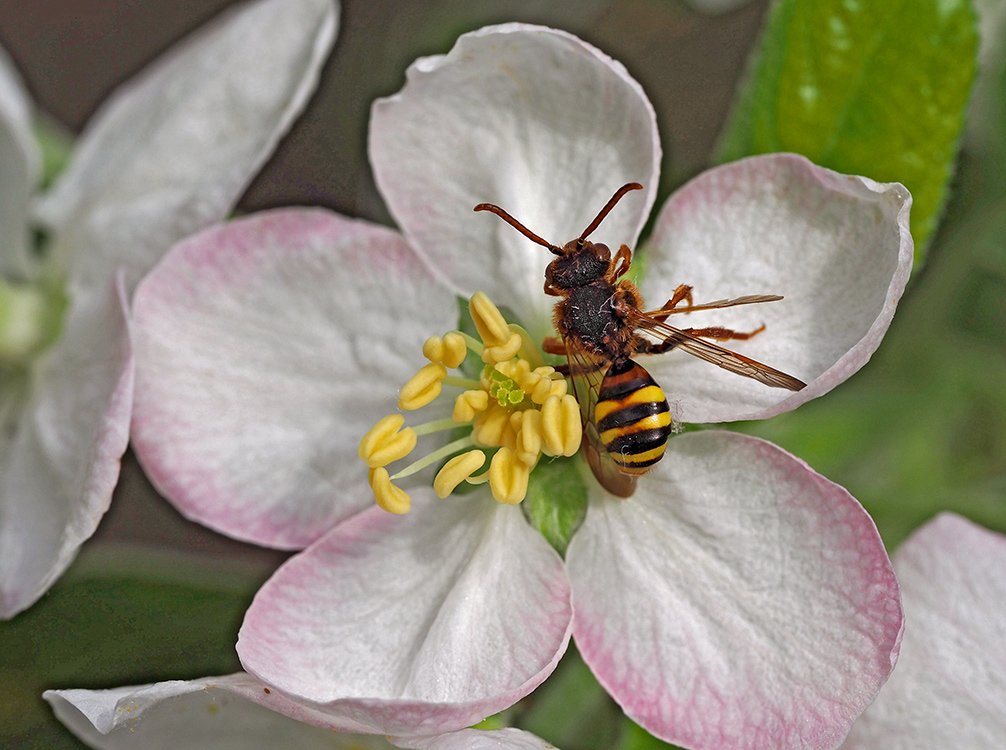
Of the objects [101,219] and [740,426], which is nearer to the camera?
[740,426]

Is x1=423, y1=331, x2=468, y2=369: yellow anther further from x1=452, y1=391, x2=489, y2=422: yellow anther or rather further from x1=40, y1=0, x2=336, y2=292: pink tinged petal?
x1=40, y1=0, x2=336, y2=292: pink tinged petal

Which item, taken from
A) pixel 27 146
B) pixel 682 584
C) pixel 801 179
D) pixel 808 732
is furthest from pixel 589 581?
pixel 27 146

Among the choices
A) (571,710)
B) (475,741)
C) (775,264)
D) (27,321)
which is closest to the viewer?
(475,741)

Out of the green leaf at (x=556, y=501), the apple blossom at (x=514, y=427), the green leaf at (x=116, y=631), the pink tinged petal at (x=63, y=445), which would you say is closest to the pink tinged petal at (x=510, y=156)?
the apple blossom at (x=514, y=427)

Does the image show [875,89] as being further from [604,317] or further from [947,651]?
[947,651]

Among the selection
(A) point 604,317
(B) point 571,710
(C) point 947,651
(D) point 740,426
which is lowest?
(B) point 571,710

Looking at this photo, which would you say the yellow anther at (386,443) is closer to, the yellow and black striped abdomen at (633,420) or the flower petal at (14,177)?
the yellow and black striped abdomen at (633,420)

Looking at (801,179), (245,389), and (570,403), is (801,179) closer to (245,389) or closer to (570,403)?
(570,403)

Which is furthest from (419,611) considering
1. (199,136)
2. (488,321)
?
(199,136)
